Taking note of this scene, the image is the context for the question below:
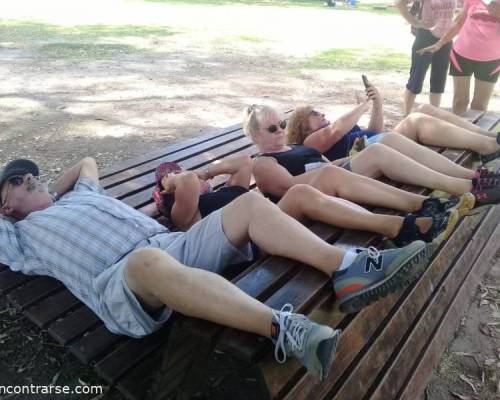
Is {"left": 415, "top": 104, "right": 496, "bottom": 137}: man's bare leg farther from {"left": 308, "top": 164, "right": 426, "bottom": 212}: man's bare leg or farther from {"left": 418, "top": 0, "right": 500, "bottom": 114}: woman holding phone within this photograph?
{"left": 308, "top": 164, "right": 426, "bottom": 212}: man's bare leg

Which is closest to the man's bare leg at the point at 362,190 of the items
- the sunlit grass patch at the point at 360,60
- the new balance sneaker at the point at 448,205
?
the new balance sneaker at the point at 448,205

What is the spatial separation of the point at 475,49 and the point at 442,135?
165 cm

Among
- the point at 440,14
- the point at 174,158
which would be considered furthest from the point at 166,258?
the point at 440,14

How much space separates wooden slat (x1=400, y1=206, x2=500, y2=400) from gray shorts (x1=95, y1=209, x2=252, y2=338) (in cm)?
100

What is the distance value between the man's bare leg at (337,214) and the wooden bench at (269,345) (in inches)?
2.3

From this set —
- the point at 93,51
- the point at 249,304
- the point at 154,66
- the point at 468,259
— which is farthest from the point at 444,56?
the point at 93,51

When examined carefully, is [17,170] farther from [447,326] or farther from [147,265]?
[447,326]

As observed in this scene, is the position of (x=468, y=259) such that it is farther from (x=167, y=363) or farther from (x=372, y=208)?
(x=167, y=363)

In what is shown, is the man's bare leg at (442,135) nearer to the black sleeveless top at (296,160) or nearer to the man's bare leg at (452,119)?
the man's bare leg at (452,119)

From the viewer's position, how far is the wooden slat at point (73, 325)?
2287mm

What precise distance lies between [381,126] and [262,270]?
7.90 ft

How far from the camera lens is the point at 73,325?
2.36m

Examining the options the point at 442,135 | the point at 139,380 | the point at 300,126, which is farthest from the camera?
the point at 300,126

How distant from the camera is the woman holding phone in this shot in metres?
4.49
